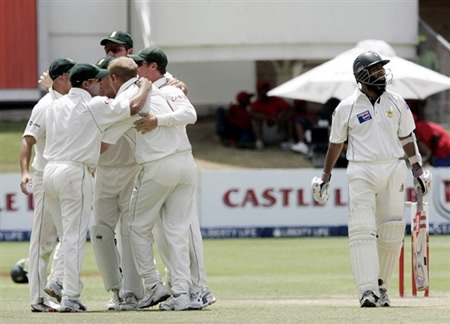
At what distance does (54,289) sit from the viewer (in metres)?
9.86

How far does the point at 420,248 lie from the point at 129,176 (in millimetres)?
2370

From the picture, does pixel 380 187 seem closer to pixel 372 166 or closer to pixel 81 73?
pixel 372 166

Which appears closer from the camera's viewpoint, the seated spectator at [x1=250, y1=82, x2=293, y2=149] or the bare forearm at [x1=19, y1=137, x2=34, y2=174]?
the bare forearm at [x1=19, y1=137, x2=34, y2=174]

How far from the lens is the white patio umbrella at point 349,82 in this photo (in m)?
20.2

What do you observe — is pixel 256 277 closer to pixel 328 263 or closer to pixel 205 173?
pixel 328 263

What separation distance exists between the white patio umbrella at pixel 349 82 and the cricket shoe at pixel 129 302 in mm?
10483

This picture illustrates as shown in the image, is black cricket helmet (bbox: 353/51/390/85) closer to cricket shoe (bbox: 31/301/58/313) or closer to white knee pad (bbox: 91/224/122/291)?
white knee pad (bbox: 91/224/122/291)

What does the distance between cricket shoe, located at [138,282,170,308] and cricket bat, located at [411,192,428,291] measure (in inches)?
80.2

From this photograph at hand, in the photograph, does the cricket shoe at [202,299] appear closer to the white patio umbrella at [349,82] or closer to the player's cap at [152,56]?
the player's cap at [152,56]

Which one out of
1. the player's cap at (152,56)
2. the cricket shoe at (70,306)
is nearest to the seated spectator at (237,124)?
the player's cap at (152,56)

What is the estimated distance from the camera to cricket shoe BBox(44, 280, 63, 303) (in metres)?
9.86

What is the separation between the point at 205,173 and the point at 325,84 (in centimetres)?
233

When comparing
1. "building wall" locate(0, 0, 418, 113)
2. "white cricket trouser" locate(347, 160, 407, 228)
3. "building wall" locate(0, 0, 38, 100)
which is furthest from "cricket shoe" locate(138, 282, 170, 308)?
"building wall" locate(0, 0, 38, 100)

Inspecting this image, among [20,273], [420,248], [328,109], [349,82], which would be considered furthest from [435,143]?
[420,248]
